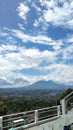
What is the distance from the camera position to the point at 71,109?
17766 mm

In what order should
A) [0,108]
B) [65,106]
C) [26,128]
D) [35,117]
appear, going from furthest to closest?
1. [0,108]
2. [65,106]
3. [35,117]
4. [26,128]

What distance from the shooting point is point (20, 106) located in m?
62.4

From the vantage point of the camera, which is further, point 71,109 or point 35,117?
point 71,109

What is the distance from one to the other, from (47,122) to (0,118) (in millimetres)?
4174

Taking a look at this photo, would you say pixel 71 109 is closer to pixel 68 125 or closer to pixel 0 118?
pixel 68 125

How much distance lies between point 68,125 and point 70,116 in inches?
26.7

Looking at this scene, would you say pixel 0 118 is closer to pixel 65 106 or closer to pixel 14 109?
pixel 65 106

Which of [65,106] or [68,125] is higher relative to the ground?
[65,106]

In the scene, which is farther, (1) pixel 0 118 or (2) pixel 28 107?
(2) pixel 28 107

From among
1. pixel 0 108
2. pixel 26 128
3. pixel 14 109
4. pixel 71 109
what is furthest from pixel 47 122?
pixel 14 109

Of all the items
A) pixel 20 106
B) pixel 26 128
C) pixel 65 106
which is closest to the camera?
pixel 26 128

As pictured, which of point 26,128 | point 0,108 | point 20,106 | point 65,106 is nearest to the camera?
point 26,128

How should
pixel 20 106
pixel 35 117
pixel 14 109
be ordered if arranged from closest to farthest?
pixel 35 117
pixel 14 109
pixel 20 106

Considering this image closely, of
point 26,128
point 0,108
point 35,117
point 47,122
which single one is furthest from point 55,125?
point 0,108
